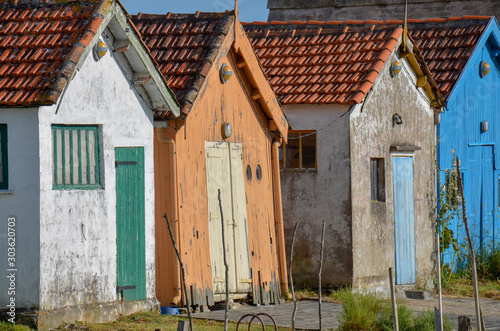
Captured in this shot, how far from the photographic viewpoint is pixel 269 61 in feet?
57.3

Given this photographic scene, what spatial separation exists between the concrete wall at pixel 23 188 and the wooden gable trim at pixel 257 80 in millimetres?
4588

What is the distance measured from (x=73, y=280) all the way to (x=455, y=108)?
10874 millimetres

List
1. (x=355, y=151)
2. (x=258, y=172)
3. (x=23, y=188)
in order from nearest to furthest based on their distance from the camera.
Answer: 1. (x=23, y=188)
2. (x=258, y=172)
3. (x=355, y=151)

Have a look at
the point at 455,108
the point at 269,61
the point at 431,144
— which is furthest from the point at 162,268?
the point at 455,108

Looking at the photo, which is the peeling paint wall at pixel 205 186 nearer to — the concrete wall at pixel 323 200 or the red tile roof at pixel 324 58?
the concrete wall at pixel 323 200

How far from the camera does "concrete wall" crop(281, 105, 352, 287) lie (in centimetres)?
1606

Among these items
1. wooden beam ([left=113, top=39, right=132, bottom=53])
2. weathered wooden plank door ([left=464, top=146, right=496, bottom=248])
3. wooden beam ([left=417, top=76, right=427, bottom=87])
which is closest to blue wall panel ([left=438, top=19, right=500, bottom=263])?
weathered wooden plank door ([left=464, top=146, right=496, bottom=248])

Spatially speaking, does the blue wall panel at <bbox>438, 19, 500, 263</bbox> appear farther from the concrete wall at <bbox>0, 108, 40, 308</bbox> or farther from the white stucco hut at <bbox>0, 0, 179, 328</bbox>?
the concrete wall at <bbox>0, 108, 40, 308</bbox>

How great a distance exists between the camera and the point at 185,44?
14.4 meters

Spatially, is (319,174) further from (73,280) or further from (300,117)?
(73,280)

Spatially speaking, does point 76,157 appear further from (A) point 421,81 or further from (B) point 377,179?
(A) point 421,81

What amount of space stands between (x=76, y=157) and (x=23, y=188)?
93cm

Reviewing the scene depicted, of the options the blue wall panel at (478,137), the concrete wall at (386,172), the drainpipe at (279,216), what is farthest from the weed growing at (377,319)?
the blue wall panel at (478,137)

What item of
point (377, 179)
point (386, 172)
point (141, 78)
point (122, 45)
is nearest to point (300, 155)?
point (377, 179)
